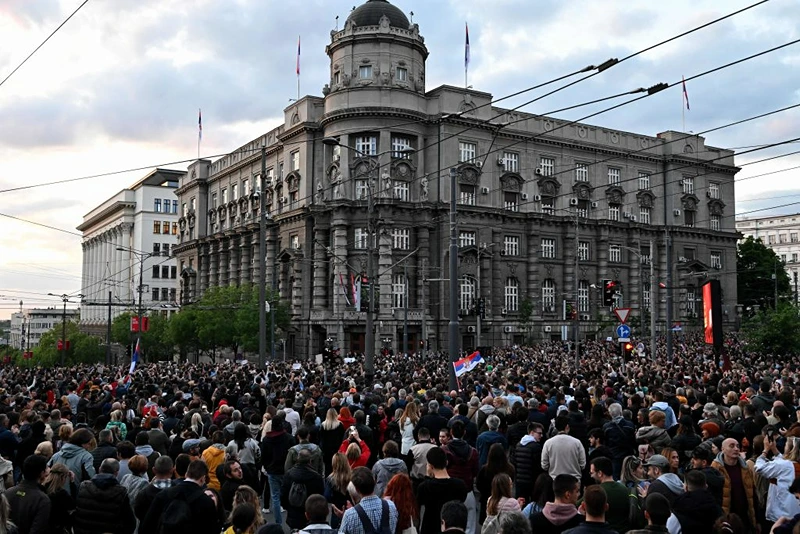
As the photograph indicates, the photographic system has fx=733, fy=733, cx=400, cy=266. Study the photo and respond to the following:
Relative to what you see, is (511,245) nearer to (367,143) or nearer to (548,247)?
(548,247)

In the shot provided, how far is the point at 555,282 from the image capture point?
71938mm

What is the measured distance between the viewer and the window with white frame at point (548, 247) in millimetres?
71438

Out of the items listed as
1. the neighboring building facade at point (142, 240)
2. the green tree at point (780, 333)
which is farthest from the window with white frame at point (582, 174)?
the neighboring building facade at point (142, 240)

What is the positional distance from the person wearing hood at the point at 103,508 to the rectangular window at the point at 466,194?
5741cm

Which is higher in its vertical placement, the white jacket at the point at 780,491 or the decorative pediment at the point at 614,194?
the decorative pediment at the point at 614,194

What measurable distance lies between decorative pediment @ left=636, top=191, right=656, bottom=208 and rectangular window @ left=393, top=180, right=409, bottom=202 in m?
29.5

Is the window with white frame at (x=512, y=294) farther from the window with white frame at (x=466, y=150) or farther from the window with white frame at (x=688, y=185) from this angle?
the window with white frame at (x=688, y=185)

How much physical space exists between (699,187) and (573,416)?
79170 millimetres

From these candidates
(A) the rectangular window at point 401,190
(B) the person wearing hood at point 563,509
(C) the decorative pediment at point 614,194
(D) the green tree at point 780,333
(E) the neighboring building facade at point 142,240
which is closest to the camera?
(B) the person wearing hood at point 563,509

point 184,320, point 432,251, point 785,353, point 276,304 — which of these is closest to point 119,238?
point 184,320

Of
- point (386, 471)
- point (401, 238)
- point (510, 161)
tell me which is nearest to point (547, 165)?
point (510, 161)

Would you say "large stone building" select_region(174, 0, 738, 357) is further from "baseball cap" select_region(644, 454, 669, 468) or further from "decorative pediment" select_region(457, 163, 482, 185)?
"baseball cap" select_region(644, 454, 669, 468)

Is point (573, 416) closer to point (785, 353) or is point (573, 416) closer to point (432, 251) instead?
point (785, 353)

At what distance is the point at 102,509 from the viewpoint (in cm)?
768
